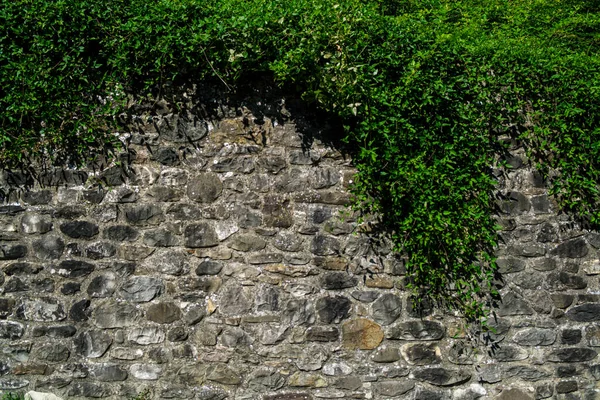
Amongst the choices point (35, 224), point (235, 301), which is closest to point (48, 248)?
point (35, 224)

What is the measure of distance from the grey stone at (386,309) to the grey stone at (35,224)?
7.84 ft

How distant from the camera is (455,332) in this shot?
4.05 meters

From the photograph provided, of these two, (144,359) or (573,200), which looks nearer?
(144,359)

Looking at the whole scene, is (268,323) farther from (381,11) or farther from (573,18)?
(573,18)

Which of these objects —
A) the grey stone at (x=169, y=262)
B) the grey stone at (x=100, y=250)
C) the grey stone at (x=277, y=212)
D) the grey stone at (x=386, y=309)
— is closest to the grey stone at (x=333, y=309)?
the grey stone at (x=386, y=309)

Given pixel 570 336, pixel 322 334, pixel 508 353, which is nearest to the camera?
pixel 322 334

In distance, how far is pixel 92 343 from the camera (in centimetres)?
380

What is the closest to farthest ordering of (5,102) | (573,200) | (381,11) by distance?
(5,102) < (573,200) < (381,11)

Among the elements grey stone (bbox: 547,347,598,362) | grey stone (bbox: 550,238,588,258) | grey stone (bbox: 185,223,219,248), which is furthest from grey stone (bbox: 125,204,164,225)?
grey stone (bbox: 547,347,598,362)

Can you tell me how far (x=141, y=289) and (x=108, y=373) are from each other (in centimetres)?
62

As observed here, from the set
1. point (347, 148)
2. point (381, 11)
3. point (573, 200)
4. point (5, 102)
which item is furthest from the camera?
point (381, 11)

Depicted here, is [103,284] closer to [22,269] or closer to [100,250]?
[100,250]

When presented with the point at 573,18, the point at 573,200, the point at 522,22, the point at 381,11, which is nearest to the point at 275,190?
the point at 573,200

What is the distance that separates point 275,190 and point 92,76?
4.94ft
